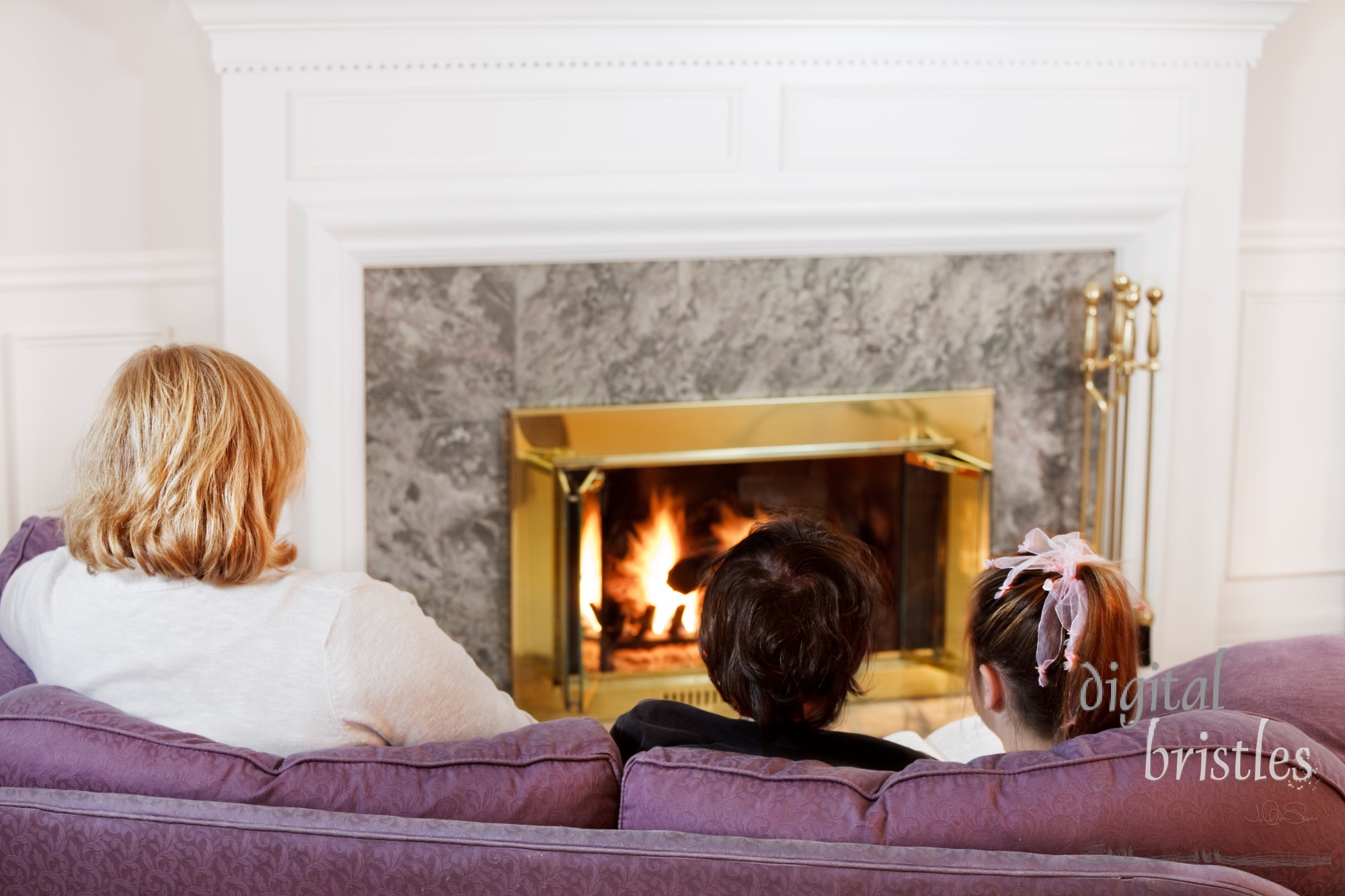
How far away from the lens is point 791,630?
1304mm

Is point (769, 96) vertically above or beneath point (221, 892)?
above

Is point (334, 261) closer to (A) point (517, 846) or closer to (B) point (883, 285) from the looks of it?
(B) point (883, 285)

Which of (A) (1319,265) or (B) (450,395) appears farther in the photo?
(A) (1319,265)

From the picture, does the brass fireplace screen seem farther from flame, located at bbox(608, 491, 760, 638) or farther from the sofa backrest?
the sofa backrest

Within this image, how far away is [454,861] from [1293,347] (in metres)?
2.74

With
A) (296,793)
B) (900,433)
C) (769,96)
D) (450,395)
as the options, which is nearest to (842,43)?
(769,96)

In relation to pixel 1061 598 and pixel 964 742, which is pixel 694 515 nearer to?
pixel 964 742

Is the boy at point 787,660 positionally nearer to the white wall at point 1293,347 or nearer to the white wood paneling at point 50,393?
the white wood paneling at point 50,393

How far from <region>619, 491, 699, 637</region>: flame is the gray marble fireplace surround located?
0.32m

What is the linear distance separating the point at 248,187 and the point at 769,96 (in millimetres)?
1089

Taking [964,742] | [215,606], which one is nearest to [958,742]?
[964,742]

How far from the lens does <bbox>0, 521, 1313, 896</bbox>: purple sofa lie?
979 mm

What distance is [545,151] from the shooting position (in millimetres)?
2471

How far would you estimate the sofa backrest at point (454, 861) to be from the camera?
0.97 metres
